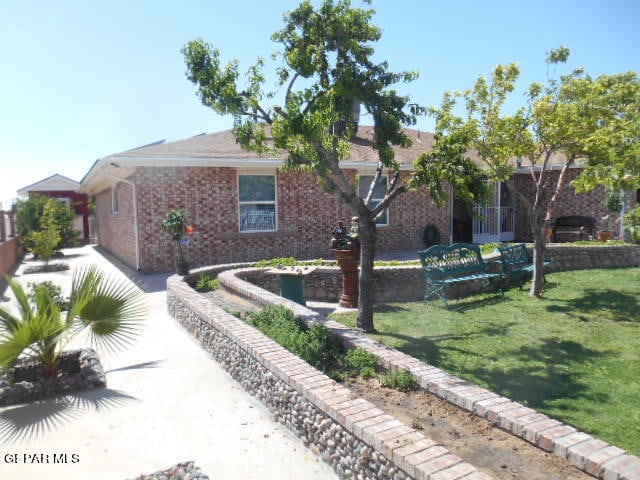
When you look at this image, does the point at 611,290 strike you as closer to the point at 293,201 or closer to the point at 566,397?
the point at 566,397

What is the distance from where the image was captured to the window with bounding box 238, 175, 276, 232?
45.6 ft

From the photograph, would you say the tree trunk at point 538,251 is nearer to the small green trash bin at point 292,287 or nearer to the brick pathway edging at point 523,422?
the small green trash bin at point 292,287

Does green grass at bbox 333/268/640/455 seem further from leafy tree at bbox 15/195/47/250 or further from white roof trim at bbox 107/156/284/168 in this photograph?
leafy tree at bbox 15/195/47/250

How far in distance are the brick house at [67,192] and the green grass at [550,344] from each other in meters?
26.6

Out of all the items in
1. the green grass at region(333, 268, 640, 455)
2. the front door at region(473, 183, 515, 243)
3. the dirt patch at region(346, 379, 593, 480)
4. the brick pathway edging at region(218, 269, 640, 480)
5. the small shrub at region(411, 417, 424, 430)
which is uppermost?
the front door at region(473, 183, 515, 243)

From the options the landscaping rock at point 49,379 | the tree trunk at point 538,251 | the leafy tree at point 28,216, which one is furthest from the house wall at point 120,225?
the tree trunk at point 538,251

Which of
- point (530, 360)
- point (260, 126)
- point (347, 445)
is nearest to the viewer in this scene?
point (347, 445)

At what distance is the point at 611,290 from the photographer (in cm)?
944

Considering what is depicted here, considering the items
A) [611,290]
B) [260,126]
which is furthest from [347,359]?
[611,290]

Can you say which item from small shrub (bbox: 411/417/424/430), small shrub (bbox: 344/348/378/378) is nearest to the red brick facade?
small shrub (bbox: 344/348/378/378)

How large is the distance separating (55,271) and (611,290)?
1483cm

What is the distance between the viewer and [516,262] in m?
10.8

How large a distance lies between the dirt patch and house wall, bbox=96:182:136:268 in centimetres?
1162

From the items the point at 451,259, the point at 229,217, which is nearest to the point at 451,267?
the point at 451,259
